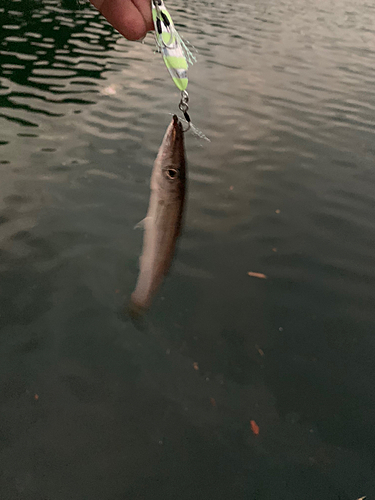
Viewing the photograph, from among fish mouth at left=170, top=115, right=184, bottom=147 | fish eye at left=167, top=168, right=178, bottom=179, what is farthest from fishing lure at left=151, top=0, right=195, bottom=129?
fish eye at left=167, top=168, right=178, bottom=179

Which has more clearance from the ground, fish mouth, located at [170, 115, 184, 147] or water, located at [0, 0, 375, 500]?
fish mouth, located at [170, 115, 184, 147]

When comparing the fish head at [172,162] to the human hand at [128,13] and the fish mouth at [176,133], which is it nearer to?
the fish mouth at [176,133]

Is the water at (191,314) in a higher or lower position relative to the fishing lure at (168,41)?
lower

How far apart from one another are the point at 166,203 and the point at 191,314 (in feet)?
6.28

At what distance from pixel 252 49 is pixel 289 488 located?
67.2 ft

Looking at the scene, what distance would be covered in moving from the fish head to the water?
196cm

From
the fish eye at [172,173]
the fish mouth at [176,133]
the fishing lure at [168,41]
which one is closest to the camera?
the fishing lure at [168,41]

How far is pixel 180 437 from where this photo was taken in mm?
3449

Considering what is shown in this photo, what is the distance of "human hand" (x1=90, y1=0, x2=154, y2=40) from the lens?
2.44m

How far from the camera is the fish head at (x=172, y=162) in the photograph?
3.14 metres

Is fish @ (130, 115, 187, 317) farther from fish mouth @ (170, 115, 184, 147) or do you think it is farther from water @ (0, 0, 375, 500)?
water @ (0, 0, 375, 500)

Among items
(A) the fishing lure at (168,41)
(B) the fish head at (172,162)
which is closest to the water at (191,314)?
(B) the fish head at (172,162)

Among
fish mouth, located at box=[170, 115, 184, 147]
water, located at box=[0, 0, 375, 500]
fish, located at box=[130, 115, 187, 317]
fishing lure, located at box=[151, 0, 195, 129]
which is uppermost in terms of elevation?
fishing lure, located at box=[151, 0, 195, 129]

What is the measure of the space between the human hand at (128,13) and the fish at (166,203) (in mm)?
794
